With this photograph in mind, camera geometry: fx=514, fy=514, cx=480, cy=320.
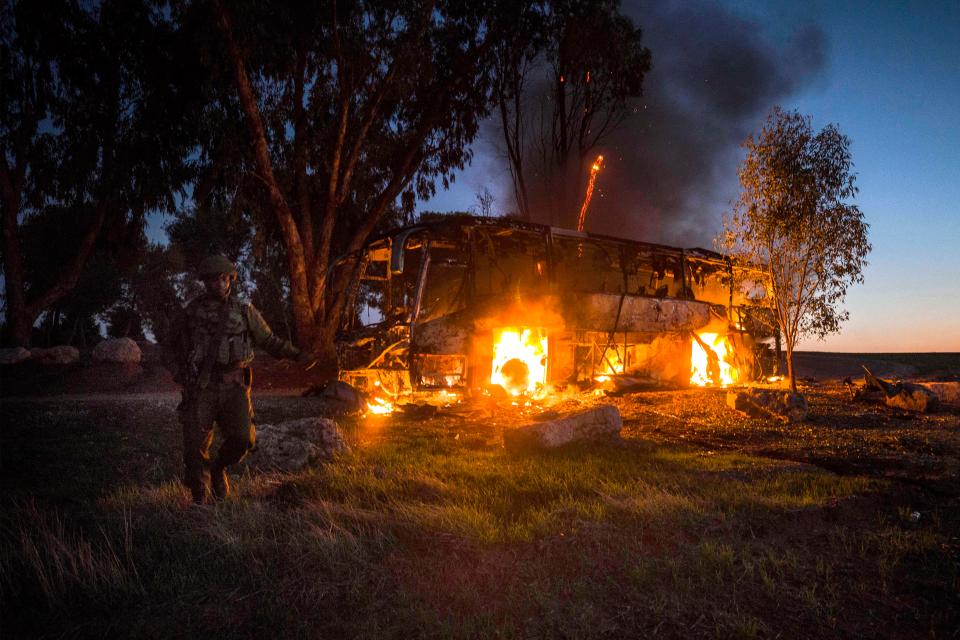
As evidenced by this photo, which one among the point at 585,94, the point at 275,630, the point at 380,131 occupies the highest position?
the point at 585,94

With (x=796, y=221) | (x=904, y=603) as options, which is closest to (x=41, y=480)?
(x=904, y=603)

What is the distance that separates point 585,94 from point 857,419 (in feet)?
55.7

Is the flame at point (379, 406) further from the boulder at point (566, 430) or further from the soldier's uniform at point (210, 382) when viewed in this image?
the soldier's uniform at point (210, 382)

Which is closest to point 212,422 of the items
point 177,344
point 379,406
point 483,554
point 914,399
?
point 177,344

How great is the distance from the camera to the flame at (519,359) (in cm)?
1170

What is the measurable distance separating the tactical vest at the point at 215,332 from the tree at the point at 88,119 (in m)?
15.0

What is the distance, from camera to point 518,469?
5641 millimetres

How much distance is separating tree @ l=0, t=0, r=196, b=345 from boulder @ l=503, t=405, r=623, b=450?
15.7 meters

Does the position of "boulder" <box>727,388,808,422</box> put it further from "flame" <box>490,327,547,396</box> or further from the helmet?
the helmet

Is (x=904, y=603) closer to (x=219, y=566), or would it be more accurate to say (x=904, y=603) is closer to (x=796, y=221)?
(x=219, y=566)

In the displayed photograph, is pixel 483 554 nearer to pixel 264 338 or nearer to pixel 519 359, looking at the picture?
pixel 264 338

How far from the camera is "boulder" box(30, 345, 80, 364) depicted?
15260 millimetres

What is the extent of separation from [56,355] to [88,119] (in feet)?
26.0

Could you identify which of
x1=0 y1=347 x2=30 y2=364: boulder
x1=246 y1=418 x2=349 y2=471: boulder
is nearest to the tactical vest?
x1=246 y1=418 x2=349 y2=471: boulder
